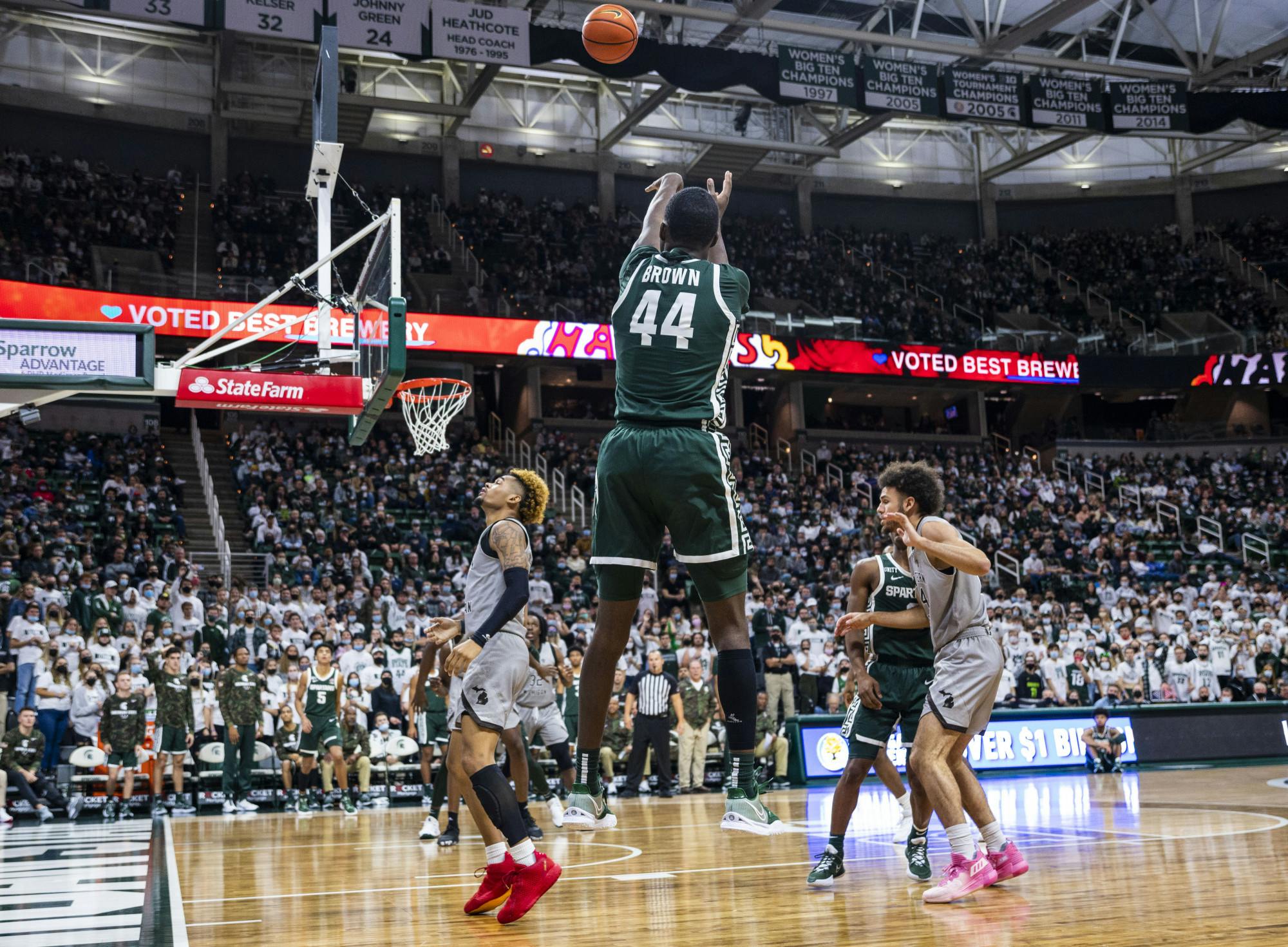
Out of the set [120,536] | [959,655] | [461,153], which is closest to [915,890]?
[959,655]

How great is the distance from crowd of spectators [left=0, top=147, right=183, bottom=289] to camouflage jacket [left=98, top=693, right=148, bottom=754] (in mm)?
13409

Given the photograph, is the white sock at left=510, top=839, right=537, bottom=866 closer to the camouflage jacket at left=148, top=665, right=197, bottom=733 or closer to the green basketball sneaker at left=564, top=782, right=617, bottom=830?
the green basketball sneaker at left=564, top=782, right=617, bottom=830

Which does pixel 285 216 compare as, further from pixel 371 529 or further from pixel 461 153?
pixel 371 529

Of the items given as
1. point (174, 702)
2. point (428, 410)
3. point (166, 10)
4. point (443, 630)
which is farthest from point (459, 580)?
point (443, 630)

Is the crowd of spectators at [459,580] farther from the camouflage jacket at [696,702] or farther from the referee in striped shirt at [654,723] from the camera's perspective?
the referee in striped shirt at [654,723]

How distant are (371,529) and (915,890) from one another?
1719 cm

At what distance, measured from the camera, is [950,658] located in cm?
591

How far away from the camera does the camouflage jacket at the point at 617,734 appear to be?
52.3 feet

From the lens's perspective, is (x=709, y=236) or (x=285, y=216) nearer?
(x=709, y=236)

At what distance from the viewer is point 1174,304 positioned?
37.4 meters

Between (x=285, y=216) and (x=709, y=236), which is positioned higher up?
(x=285, y=216)

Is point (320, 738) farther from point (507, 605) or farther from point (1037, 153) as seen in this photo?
point (1037, 153)

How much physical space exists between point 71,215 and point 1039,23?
2218cm

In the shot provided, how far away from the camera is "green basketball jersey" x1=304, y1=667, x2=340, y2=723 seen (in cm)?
1415
